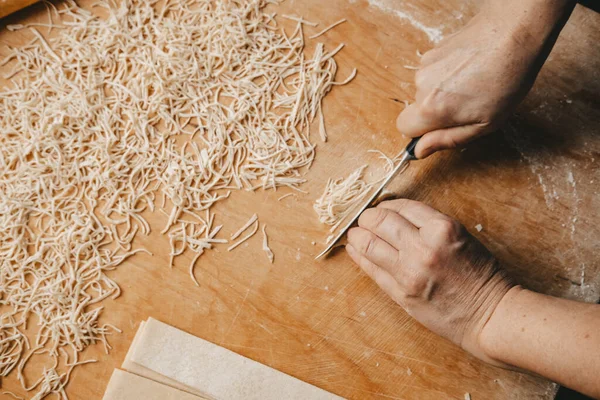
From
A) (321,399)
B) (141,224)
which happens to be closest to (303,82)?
(141,224)

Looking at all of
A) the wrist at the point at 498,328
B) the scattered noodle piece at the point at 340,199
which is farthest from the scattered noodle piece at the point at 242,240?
the wrist at the point at 498,328

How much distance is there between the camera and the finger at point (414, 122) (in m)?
1.41

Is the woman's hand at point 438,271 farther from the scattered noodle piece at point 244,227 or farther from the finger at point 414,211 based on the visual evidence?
the scattered noodle piece at point 244,227

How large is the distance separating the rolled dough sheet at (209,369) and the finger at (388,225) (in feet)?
1.63

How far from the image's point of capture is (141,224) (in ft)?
5.03

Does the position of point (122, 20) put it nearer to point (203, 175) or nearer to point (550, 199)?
point (203, 175)

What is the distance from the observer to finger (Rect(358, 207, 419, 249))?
4.52ft

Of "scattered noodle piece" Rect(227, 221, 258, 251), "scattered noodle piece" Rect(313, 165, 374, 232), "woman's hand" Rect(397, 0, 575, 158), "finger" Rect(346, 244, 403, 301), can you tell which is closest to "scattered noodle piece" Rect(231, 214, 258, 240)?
"scattered noodle piece" Rect(227, 221, 258, 251)

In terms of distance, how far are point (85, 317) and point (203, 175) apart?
0.56 metres

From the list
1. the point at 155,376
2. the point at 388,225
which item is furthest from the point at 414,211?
the point at 155,376

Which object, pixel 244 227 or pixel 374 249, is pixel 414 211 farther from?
pixel 244 227

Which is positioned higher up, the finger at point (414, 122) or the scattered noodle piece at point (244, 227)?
the finger at point (414, 122)

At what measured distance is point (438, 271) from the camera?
52.8 inches

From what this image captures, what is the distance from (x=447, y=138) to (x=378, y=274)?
1.46 feet
